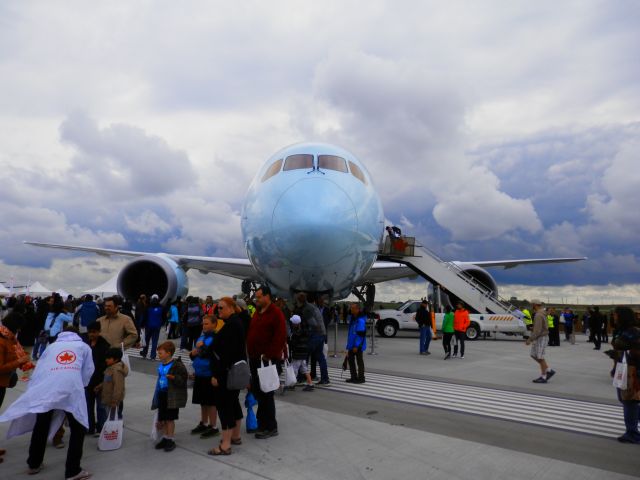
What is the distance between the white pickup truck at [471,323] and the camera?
16109 millimetres

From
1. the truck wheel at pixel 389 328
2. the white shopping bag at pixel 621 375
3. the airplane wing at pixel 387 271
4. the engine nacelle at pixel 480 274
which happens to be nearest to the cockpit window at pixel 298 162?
the white shopping bag at pixel 621 375

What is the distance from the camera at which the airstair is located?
15258mm

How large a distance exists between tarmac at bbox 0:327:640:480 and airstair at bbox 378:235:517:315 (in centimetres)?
884

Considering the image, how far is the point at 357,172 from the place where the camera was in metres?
9.90

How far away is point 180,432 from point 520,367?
25.3 feet

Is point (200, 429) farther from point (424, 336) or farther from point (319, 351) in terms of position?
point (424, 336)

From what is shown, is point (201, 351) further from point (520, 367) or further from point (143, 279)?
point (143, 279)

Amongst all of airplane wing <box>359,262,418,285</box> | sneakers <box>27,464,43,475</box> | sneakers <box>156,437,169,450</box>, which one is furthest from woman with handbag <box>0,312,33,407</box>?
airplane wing <box>359,262,418,285</box>

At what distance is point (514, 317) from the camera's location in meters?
16.2

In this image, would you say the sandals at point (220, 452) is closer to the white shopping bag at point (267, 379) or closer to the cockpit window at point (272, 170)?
the white shopping bag at point (267, 379)

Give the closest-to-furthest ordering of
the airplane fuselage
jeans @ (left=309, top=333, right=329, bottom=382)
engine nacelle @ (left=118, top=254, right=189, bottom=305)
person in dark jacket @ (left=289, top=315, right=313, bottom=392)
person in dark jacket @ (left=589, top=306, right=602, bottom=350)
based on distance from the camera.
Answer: person in dark jacket @ (left=289, top=315, right=313, bottom=392) → jeans @ (left=309, top=333, right=329, bottom=382) → the airplane fuselage → engine nacelle @ (left=118, top=254, right=189, bottom=305) → person in dark jacket @ (left=589, top=306, right=602, bottom=350)

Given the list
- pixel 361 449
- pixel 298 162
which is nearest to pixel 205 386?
pixel 361 449

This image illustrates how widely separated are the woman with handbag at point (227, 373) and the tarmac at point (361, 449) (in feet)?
0.56

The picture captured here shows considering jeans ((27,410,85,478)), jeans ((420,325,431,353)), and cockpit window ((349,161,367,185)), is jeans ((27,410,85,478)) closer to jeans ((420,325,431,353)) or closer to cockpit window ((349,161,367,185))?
cockpit window ((349,161,367,185))
